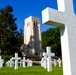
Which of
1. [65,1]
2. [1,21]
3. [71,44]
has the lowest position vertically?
[71,44]

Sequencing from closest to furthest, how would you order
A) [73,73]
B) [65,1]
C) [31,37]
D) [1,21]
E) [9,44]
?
[73,73], [65,1], [9,44], [1,21], [31,37]

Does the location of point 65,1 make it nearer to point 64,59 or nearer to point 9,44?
point 64,59

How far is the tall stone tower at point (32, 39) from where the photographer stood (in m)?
55.2

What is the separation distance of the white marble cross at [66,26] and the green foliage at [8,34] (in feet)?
118

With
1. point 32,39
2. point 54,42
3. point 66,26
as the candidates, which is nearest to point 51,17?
point 66,26

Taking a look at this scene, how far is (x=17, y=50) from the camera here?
41.8 m

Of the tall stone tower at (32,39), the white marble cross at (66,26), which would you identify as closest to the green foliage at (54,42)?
the tall stone tower at (32,39)

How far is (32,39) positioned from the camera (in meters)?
55.7

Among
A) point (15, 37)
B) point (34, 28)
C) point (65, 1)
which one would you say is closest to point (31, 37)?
point (34, 28)

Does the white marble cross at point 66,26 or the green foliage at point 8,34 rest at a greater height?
the green foliage at point 8,34

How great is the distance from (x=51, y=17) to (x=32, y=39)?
2043 inches

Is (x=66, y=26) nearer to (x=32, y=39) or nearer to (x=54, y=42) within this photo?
(x=54, y=42)

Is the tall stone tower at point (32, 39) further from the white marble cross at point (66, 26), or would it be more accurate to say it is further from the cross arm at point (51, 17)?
the cross arm at point (51, 17)

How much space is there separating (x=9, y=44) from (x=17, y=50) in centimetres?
231
